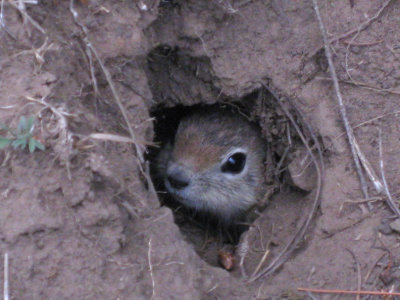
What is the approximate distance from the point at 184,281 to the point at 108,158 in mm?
916

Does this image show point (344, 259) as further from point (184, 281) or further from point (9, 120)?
point (9, 120)

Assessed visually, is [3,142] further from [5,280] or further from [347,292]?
[347,292]

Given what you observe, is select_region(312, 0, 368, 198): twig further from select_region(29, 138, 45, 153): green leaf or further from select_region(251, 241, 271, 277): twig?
select_region(29, 138, 45, 153): green leaf

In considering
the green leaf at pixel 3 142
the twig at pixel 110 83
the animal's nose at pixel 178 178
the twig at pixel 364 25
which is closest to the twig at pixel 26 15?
the twig at pixel 110 83

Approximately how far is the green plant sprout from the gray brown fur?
193cm

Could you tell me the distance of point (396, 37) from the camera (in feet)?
12.9

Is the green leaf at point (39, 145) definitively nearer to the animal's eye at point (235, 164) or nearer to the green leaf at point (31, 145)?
the green leaf at point (31, 145)

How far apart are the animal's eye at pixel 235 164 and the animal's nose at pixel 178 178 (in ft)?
1.52

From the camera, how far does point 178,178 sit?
14.9 ft

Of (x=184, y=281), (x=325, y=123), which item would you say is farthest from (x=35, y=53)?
(x=325, y=123)

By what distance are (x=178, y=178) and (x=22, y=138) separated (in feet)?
6.55

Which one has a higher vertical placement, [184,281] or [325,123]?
[325,123]

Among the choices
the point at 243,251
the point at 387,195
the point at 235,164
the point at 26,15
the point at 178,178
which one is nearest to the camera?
the point at 26,15

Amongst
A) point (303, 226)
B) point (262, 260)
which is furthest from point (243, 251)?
point (303, 226)
